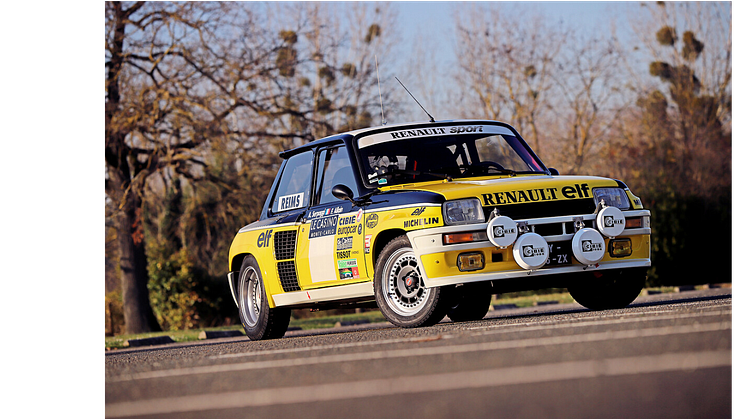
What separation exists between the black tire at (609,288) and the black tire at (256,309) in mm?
3122

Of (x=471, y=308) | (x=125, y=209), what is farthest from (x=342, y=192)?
(x=125, y=209)

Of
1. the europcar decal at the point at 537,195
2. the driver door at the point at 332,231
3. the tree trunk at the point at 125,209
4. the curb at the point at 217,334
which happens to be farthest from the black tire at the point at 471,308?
the tree trunk at the point at 125,209

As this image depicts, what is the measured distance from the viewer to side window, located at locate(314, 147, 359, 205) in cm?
916

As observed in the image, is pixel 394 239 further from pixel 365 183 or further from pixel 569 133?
pixel 569 133

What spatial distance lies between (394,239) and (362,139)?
63.3 inches

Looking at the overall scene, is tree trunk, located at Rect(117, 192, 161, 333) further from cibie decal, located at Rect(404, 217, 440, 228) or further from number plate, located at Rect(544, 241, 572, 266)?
number plate, located at Rect(544, 241, 572, 266)

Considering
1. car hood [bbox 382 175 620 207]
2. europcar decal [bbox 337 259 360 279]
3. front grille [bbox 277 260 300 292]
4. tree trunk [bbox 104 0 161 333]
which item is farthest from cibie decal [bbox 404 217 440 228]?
tree trunk [bbox 104 0 161 333]

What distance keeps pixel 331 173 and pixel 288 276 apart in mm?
1150

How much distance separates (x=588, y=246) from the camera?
7.74 meters

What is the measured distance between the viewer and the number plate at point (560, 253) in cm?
771

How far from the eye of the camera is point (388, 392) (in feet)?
13.4

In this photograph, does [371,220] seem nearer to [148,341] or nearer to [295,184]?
[295,184]
